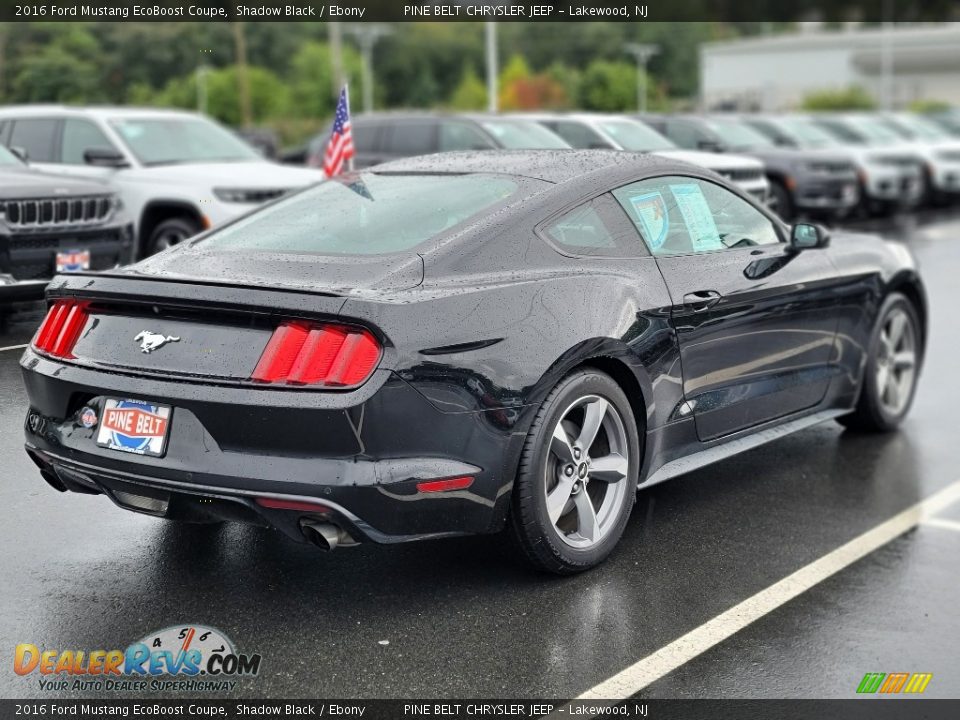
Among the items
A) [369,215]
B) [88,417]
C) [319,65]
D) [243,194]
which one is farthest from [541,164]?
[319,65]

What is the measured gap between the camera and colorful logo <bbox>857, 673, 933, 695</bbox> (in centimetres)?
389

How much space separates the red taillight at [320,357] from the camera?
4023mm

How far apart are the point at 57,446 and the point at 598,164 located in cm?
248

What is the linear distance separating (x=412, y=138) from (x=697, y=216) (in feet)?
35.0

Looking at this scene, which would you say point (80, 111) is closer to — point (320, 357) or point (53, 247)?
point (53, 247)

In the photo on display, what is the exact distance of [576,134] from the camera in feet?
49.2

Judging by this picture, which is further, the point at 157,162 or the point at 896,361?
the point at 157,162

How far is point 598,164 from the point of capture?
542 cm

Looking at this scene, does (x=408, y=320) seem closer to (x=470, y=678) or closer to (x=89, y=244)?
(x=470, y=678)

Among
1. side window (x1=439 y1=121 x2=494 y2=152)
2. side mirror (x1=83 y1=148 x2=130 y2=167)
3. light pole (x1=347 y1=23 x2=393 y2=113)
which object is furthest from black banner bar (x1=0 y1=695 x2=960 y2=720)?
light pole (x1=347 y1=23 x2=393 y2=113)

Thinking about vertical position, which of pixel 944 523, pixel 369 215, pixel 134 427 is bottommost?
pixel 944 523

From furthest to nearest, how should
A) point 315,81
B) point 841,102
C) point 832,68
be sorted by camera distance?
point 315,81 < point 832,68 < point 841,102

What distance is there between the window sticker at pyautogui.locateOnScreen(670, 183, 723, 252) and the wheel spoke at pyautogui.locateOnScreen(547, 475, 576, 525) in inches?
53.6

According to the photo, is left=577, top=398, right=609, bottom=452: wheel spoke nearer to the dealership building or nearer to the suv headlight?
the suv headlight
